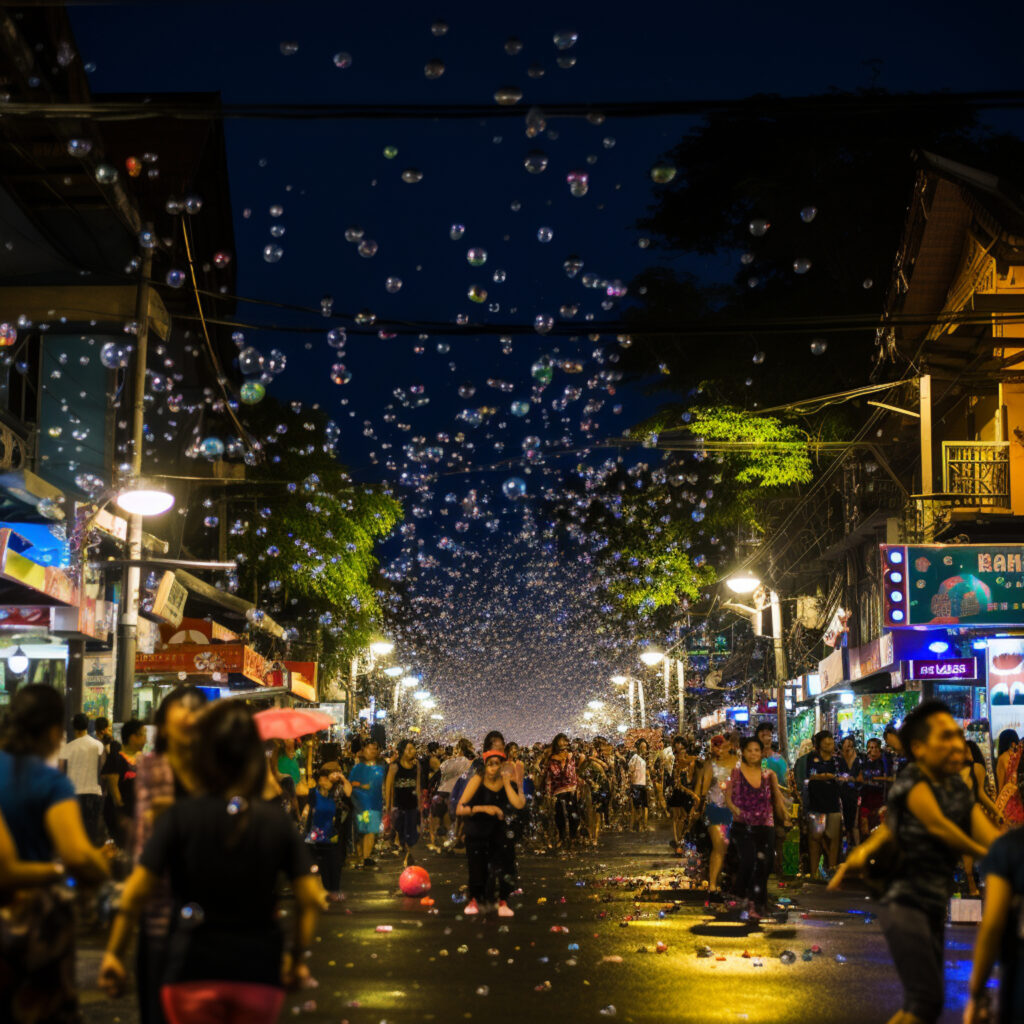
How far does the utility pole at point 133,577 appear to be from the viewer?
1834 cm

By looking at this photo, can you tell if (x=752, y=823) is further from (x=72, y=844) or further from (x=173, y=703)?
(x=72, y=844)

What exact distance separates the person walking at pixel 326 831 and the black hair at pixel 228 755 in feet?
32.6

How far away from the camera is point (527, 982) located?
31.2 feet

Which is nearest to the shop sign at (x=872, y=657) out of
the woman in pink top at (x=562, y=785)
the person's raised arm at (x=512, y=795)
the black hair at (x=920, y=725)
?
the woman in pink top at (x=562, y=785)

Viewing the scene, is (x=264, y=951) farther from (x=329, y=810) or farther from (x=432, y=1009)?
(x=329, y=810)

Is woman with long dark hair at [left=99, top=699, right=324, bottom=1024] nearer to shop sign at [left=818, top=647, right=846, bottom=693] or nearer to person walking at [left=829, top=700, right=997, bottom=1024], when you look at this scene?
person walking at [left=829, top=700, right=997, bottom=1024]

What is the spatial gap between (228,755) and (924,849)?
3.00 metres

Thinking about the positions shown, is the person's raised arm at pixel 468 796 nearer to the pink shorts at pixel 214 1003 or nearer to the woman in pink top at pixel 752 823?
the woman in pink top at pixel 752 823

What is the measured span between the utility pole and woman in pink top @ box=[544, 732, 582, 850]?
7407mm

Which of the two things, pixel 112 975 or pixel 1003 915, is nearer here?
pixel 112 975

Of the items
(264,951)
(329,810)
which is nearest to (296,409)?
(329,810)

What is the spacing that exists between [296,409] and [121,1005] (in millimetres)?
29393

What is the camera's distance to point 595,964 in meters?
10.4

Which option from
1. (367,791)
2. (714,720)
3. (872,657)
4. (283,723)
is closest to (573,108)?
(283,723)
